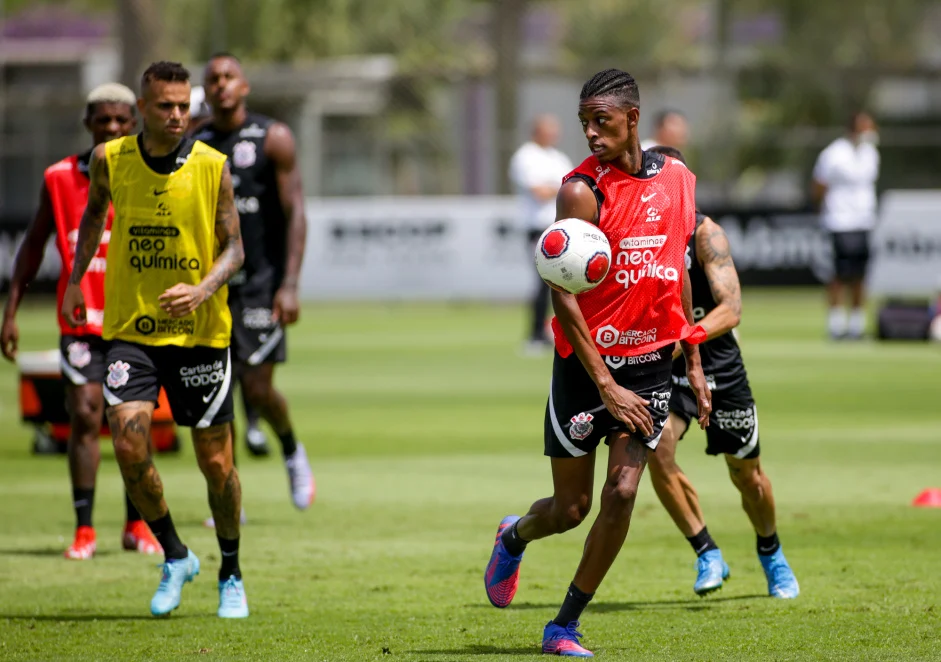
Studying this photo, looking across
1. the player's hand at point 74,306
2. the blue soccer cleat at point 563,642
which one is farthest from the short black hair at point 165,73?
the blue soccer cleat at point 563,642

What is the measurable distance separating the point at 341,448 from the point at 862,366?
755 centimetres

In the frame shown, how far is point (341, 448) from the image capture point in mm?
13016

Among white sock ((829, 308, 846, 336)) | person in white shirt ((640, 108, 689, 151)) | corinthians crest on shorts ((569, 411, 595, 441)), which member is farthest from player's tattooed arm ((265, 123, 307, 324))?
white sock ((829, 308, 846, 336))

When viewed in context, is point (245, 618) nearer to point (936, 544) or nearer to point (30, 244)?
point (30, 244)

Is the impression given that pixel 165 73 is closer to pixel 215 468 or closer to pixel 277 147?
pixel 215 468

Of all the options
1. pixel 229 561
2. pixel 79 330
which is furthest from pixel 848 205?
pixel 229 561

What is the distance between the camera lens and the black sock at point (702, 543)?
7.54 metres

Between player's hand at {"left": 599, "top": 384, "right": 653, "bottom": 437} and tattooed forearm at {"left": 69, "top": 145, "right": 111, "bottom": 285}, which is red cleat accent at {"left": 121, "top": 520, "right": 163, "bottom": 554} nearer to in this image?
tattooed forearm at {"left": 69, "top": 145, "right": 111, "bottom": 285}

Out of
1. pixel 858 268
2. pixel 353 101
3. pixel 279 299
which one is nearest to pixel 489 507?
pixel 279 299

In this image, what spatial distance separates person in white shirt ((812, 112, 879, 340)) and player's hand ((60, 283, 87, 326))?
15.1 m

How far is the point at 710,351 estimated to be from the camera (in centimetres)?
768

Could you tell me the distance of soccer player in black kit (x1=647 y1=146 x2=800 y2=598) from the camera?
7.51 meters

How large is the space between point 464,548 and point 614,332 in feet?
9.34

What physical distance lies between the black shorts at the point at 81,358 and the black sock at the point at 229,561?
75.7 inches
